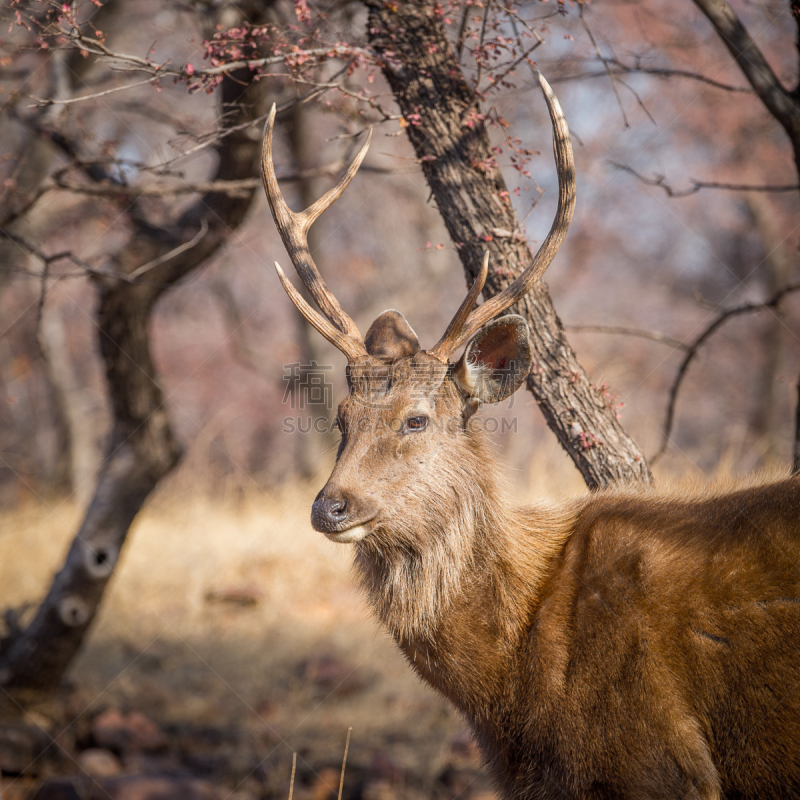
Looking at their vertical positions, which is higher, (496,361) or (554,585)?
(496,361)

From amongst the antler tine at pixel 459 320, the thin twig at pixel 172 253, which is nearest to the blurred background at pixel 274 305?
the thin twig at pixel 172 253

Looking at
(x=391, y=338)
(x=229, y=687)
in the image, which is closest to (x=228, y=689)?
(x=229, y=687)

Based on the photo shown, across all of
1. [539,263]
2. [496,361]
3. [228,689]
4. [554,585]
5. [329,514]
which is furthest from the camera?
[228,689]

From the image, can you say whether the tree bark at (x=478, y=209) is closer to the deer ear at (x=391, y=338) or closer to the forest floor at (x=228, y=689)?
the deer ear at (x=391, y=338)

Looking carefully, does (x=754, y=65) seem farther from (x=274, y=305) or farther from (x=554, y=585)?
(x=274, y=305)

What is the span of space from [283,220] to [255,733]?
3945mm

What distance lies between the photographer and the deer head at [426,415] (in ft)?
10.6

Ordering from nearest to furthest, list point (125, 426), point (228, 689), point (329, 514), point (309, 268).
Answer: point (329, 514)
point (309, 268)
point (125, 426)
point (228, 689)

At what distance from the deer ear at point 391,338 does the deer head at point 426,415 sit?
0.48 feet

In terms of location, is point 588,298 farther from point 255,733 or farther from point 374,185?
point 255,733

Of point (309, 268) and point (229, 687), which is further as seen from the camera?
point (229, 687)

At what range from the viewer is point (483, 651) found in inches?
127

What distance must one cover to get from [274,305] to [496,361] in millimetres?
17126

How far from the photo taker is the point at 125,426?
599 centimetres
